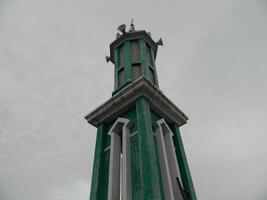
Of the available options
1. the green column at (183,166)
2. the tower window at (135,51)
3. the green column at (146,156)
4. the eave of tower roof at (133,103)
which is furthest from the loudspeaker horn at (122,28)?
the green column at (183,166)

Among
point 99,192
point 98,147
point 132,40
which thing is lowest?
point 99,192

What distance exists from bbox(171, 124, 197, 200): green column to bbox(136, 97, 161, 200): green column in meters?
1.72

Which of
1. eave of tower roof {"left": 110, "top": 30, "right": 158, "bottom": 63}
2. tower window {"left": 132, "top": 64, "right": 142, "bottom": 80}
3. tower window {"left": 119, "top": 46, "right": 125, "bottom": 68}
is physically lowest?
tower window {"left": 132, "top": 64, "right": 142, "bottom": 80}

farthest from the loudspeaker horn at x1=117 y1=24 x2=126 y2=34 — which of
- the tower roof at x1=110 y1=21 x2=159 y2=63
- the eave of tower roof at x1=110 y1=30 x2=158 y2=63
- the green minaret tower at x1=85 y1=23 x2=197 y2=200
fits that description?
the green minaret tower at x1=85 y1=23 x2=197 y2=200

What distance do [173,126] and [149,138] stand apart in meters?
2.91

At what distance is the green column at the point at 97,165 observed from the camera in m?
8.00

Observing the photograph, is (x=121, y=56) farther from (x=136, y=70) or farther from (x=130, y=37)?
(x=136, y=70)

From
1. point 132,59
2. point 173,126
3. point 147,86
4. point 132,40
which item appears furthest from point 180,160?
point 132,40

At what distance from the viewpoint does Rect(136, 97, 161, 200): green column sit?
251 inches

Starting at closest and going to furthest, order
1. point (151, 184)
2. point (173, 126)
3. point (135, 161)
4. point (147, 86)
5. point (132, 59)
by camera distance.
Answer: point (151, 184)
point (135, 161)
point (147, 86)
point (173, 126)
point (132, 59)

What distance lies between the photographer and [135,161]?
7.70 m

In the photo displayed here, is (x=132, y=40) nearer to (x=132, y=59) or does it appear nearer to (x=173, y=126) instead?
(x=132, y=59)

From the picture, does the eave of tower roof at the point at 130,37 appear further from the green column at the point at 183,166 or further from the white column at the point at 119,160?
the white column at the point at 119,160

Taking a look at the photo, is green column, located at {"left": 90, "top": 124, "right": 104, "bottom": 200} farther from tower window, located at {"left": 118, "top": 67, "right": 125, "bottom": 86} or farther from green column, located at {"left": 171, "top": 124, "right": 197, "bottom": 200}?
green column, located at {"left": 171, "top": 124, "right": 197, "bottom": 200}
